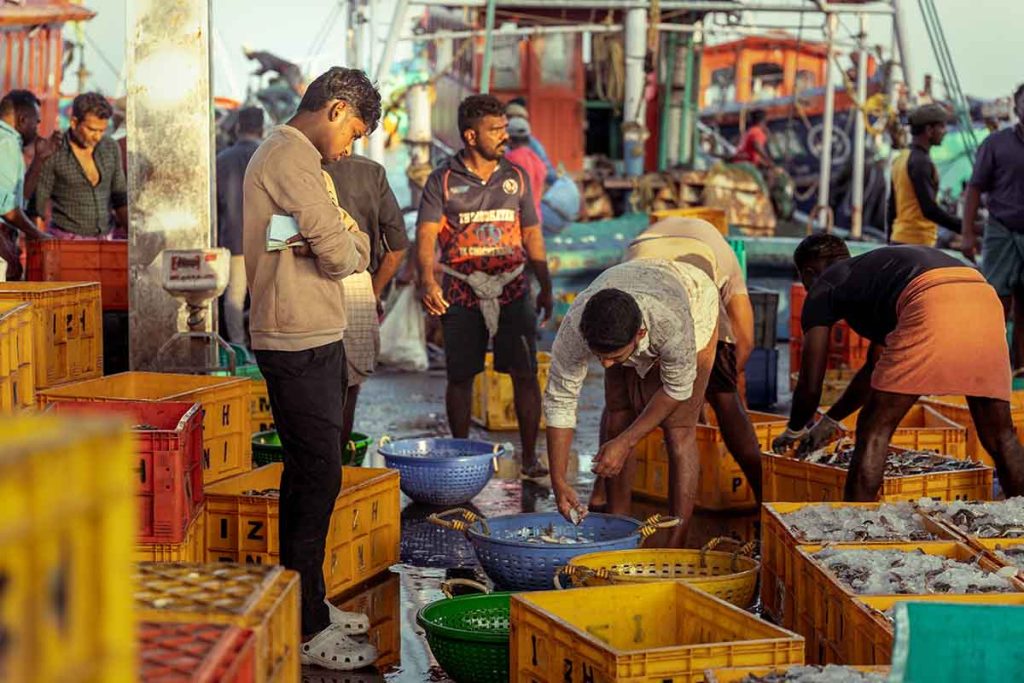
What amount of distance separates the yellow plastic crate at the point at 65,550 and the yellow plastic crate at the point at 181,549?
10.4ft

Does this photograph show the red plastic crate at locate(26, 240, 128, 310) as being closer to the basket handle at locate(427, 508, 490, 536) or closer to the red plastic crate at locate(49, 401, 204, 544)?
the red plastic crate at locate(49, 401, 204, 544)

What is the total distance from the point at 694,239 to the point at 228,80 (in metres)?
30.3

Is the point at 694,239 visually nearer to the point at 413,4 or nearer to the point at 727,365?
the point at 727,365

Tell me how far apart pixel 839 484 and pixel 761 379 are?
4.95 meters

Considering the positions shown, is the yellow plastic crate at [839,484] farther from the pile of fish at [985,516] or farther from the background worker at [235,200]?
the background worker at [235,200]

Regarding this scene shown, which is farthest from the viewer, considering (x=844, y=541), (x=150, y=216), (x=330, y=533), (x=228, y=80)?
(x=228, y=80)

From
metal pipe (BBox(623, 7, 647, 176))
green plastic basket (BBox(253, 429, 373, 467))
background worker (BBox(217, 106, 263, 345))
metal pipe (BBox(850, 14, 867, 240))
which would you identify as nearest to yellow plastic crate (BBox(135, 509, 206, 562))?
green plastic basket (BBox(253, 429, 373, 467))

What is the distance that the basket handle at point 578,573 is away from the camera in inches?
206

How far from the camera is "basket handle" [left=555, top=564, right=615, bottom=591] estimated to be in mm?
5227

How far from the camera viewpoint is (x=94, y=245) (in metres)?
8.84

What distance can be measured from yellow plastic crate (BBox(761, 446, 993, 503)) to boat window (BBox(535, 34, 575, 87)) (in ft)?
60.1

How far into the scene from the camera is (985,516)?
577cm

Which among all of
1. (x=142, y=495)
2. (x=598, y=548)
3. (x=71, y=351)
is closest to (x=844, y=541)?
(x=598, y=548)

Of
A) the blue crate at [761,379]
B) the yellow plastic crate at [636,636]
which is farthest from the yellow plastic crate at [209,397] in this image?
the blue crate at [761,379]
